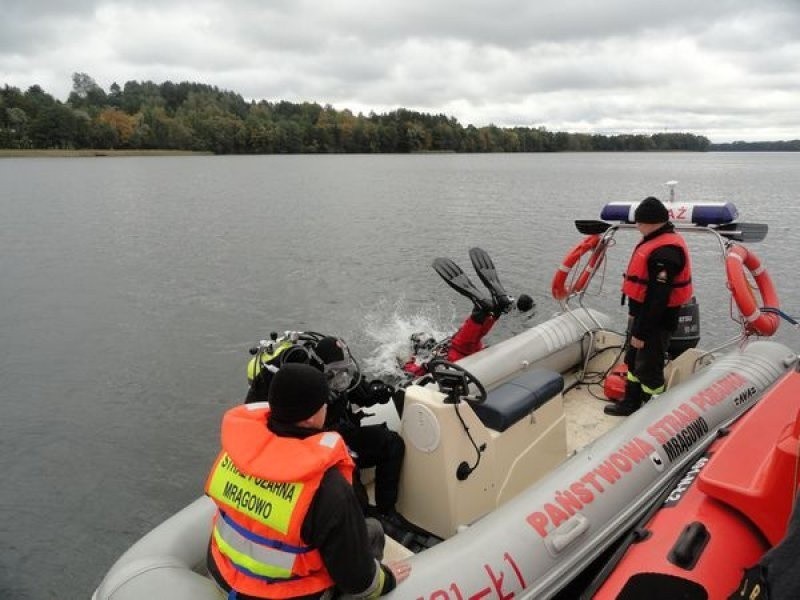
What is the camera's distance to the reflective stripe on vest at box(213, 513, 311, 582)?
1.69 metres

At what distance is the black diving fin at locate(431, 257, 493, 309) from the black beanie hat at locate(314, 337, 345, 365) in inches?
76.4

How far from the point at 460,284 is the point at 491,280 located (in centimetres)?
25

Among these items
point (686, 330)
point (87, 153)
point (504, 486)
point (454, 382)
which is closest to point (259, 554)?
point (454, 382)

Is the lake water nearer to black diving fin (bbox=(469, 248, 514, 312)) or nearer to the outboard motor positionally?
black diving fin (bbox=(469, 248, 514, 312))

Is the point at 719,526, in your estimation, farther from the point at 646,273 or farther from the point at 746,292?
Result: the point at 746,292

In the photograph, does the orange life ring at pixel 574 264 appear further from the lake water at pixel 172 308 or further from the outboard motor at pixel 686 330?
the lake water at pixel 172 308

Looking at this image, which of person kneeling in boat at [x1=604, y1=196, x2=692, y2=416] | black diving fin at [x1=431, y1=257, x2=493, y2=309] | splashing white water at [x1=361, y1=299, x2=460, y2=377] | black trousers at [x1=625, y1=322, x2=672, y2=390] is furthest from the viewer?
splashing white water at [x1=361, y1=299, x2=460, y2=377]

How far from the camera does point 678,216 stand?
418 centimetres

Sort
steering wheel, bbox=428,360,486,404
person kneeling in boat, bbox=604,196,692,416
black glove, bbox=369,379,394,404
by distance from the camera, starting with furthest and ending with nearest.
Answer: person kneeling in boat, bbox=604,196,692,416, black glove, bbox=369,379,394,404, steering wheel, bbox=428,360,486,404

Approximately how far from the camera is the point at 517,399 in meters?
2.93

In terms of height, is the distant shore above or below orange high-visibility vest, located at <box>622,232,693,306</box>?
above

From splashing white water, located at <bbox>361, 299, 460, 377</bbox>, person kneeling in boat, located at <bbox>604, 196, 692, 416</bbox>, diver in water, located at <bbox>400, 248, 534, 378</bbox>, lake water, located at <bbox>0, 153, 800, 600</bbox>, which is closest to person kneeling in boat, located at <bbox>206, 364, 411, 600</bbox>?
person kneeling in boat, located at <bbox>604, 196, 692, 416</bbox>

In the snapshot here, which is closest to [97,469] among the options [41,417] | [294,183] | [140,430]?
[140,430]

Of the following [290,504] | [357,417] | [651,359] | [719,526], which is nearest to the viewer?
[290,504]
